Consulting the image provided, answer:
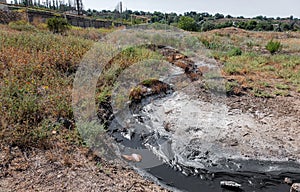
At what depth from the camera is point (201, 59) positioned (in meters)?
9.09

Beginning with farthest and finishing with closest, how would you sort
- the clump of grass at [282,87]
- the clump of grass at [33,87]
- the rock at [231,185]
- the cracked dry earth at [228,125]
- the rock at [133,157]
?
the clump of grass at [282,87] → the cracked dry earth at [228,125] → the rock at [133,157] → the clump of grass at [33,87] → the rock at [231,185]

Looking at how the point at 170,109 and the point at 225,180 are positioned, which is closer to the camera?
the point at 225,180

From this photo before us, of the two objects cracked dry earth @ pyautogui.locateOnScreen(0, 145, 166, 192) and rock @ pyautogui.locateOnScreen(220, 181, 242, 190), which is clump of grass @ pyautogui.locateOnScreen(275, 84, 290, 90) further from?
cracked dry earth @ pyautogui.locateOnScreen(0, 145, 166, 192)

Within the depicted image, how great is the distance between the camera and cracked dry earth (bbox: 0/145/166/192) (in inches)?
95.9

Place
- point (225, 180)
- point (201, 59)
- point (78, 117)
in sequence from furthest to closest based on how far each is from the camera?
point (201, 59), point (78, 117), point (225, 180)

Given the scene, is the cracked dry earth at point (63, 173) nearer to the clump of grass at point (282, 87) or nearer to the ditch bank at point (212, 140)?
the ditch bank at point (212, 140)

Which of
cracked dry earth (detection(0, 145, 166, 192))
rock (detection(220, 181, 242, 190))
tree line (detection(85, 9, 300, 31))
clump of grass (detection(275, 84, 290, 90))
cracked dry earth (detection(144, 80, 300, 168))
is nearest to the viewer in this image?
cracked dry earth (detection(0, 145, 166, 192))

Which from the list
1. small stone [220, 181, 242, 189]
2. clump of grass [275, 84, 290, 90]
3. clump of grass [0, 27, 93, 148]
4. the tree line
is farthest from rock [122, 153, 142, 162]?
the tree line

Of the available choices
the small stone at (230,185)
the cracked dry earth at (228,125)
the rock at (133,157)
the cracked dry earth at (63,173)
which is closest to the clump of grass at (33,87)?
the cracked dry earth at (63,173)

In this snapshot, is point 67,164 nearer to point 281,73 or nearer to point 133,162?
point 133,162

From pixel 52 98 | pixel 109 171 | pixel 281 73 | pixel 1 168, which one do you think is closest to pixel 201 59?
pixel 281 73

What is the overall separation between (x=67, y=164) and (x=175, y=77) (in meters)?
4.46

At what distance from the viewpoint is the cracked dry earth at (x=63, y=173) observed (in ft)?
7.99

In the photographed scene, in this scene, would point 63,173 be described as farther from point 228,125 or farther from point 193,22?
point 193,22
